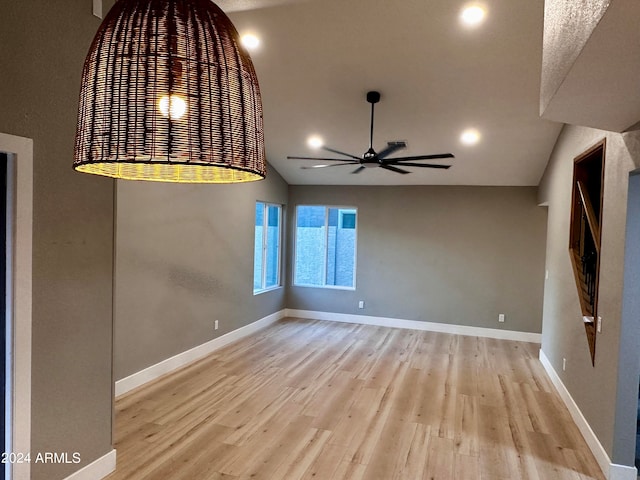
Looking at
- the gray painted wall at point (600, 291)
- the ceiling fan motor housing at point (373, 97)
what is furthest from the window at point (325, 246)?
the gray painted wall at point (600, 291)

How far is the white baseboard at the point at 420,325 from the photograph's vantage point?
6.70 metres

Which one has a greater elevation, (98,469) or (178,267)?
(178,267)

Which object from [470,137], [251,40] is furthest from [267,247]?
[251,40]

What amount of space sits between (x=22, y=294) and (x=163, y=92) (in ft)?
6.01

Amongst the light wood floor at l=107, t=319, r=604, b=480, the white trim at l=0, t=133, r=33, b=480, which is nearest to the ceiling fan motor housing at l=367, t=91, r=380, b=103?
the light wood floor at l=107, t=319, r=604, b=480

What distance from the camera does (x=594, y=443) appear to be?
3.19 meters

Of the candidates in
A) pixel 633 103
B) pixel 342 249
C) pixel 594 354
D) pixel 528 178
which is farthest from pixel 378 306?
pixel 633 103

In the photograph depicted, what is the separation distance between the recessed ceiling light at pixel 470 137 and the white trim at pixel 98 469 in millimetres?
4859

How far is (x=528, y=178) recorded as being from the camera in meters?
6.39

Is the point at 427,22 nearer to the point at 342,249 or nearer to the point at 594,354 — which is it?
the point at 594,354

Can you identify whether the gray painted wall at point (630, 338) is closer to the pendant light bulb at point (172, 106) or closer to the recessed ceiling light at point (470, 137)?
the recessed ceiling light at point (470, 137)

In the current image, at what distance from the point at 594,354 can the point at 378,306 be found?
14.3ft

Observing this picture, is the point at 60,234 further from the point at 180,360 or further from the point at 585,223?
the point at 585,223

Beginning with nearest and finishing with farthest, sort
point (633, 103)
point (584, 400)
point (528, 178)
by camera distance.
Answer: point (633, 103) < point (584, 400) < point (528, 178)
